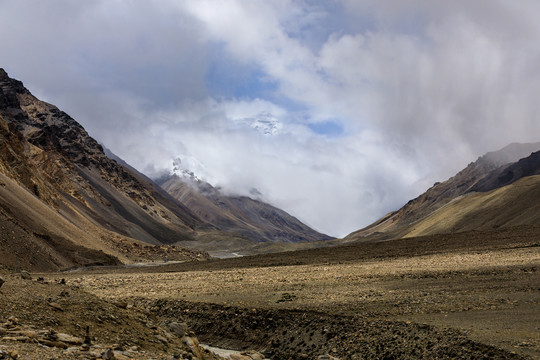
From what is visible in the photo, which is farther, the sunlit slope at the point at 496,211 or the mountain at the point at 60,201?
the sunlit slope at the point at 496,211

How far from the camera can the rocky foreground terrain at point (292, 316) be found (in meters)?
12.5

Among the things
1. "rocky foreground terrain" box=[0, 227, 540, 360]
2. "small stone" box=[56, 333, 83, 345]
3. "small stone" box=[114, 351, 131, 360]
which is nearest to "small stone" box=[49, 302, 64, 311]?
"rocky foreground terrain" box=[0, 227, 540, 360]

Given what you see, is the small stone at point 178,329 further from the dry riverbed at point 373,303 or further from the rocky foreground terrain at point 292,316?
the dry riverbed at point 373,303

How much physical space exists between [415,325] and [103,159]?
19149 centimetres

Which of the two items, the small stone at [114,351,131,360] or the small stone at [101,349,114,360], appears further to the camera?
the small stone at [114,351,131,360]

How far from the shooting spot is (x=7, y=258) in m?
42.6

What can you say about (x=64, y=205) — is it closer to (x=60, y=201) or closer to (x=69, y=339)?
(x=60, y=201)

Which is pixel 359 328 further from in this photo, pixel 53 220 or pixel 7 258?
pixel 53 220

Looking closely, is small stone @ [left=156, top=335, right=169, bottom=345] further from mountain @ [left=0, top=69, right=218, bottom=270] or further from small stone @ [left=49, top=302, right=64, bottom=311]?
mountain @ [left=0, top=69, right=218, bottom=270]

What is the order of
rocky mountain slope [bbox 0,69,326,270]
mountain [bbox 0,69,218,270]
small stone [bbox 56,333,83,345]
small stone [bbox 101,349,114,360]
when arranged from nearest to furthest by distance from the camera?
small stone [bbox 101,349,114,360], small stone [bbox 56,333,83,345], mountain [bbox 0,69,218,270], rocky mountain slope [bbox 0,69,326,270]

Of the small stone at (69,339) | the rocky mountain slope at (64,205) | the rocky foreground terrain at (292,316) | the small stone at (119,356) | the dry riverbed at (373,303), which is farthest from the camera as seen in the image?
the rocky mountain slope at (64,205)

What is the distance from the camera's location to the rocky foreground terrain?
1248 cm

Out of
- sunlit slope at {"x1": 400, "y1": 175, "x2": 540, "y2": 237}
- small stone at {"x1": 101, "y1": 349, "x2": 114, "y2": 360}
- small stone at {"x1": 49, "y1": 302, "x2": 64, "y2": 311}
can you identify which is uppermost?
sunlit slope at {"x1": 400, "y1": 175, "x2": 540, "y2": 237}

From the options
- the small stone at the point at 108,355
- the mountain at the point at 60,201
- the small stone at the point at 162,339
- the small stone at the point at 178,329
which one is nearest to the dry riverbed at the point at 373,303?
the small stone at the point at 178,329
